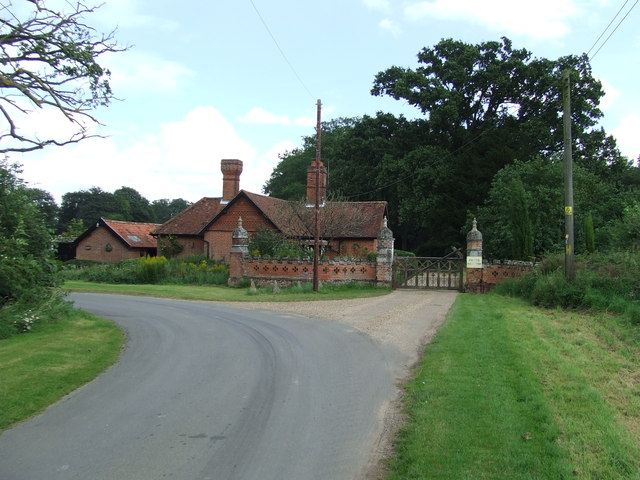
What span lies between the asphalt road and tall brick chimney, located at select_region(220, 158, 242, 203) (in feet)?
91.0

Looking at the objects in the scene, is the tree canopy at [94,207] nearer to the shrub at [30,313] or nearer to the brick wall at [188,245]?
the brick wall at [188,245]

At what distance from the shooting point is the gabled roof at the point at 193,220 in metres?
40.3

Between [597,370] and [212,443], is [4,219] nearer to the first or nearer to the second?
[212,443]

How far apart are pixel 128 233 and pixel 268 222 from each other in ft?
56.3

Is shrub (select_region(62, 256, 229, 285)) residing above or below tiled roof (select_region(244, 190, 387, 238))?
below

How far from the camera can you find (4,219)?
1430cm

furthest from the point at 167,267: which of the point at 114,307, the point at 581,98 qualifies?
the point at 581,98

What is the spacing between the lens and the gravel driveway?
21.1 ft

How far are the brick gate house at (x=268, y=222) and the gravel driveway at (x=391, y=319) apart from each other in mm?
11042

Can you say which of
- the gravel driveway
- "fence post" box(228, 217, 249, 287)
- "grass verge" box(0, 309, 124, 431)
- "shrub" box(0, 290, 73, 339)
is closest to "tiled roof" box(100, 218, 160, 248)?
Answer: "fence post" box(228, 217, 249, 287)

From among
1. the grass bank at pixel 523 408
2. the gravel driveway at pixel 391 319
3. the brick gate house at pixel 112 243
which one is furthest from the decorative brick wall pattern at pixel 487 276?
the brick gate house at pixel 112 243

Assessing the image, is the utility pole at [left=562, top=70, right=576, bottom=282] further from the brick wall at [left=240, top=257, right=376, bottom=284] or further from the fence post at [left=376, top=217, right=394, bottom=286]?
the brick wall at [left=240, top=257, right=376, bottom=284]

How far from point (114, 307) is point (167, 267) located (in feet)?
44.2

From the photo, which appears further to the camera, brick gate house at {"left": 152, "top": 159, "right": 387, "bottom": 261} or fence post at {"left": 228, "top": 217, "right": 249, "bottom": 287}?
brick gate house at {"left": 152, "top": 159, "right": 387, "bottom": 261}
